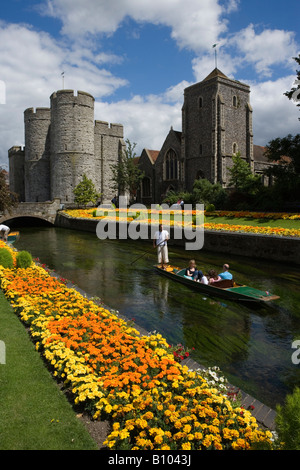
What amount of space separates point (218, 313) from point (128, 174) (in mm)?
42888

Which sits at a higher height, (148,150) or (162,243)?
→ (148,150)

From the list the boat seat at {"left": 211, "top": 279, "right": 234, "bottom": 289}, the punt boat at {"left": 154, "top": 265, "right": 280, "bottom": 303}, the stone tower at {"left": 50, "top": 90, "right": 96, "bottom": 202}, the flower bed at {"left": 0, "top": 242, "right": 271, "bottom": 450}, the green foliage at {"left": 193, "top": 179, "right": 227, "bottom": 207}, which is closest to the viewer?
the flower bed at {"left": 0, "top": 242, "right": 271, "bottom": 450}

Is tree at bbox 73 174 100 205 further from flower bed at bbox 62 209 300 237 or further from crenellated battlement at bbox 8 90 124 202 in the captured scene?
crenellated battlement at bbox 8 90 124 202

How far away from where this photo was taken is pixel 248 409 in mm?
4508

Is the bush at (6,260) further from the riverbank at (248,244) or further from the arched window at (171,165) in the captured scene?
the arched window at (171,165)

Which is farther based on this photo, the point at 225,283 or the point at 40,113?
the point at 40,113

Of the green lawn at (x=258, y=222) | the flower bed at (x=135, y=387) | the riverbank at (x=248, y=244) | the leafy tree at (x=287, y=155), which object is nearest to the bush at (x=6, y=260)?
the flower bed at (x=135, y=387)

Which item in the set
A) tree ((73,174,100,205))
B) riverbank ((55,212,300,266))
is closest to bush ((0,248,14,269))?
riverbank ((55,212,300,266))

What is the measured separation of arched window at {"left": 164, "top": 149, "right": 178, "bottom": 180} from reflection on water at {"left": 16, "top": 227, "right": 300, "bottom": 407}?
97.1 feet

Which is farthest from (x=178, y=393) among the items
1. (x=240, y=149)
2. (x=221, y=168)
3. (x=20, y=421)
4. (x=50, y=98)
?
(x=50, y=98)

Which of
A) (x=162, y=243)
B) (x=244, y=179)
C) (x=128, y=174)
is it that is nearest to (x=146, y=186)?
(x=128, y=174)

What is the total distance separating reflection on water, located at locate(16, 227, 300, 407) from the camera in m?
6.81

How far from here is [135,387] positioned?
178 inches

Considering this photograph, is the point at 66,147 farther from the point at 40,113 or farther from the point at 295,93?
the point at 295,93
